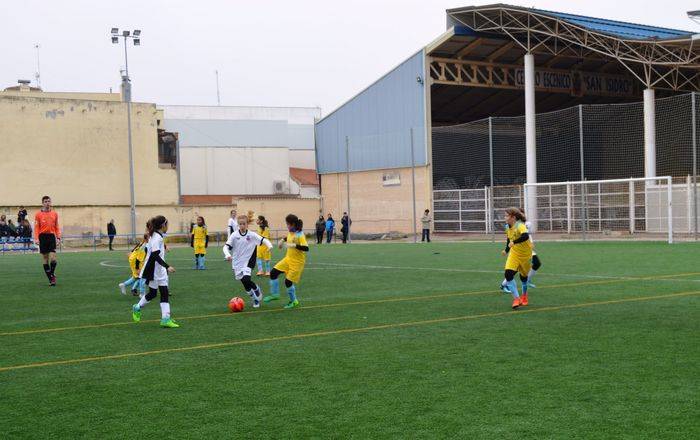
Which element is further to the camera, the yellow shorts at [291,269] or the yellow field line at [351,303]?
the yellow shorts at [291,269]

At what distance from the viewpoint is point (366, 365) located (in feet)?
29.2

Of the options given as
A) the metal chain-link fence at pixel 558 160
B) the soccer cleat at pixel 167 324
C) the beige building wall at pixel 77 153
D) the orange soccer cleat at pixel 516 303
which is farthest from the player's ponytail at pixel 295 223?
the beige building wall at pixel 77 153

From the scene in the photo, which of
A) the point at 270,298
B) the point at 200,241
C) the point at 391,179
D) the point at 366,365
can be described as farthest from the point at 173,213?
the point at 366,365

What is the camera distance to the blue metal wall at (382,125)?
4900 cm

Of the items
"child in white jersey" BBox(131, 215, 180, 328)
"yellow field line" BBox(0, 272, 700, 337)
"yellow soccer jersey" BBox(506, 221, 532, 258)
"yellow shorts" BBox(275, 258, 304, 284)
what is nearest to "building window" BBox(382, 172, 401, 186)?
"yellow field line" BBox(0, 272, 700, 337)

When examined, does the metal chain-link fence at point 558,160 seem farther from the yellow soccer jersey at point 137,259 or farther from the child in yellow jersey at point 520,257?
the child in yellow jersey at point 520,257

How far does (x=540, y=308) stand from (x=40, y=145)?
44.5 metres

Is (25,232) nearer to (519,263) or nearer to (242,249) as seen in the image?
(242,249)

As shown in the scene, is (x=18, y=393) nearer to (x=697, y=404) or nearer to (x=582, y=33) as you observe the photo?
(x=697, y=404)

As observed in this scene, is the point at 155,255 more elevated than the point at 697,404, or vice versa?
the point at 155,255

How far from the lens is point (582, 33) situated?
44344mm

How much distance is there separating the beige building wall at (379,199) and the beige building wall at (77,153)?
1055 centimetres

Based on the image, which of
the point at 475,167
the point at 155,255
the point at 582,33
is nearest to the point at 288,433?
the point at 155,255

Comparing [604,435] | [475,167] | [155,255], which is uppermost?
[475,167]
